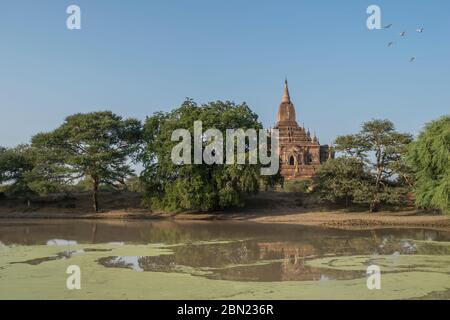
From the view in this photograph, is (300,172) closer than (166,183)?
No

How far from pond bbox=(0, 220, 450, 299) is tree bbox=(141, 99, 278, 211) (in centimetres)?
727

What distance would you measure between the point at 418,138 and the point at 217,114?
1314 centimetres

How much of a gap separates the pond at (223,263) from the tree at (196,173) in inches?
286

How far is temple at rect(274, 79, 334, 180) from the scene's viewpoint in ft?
198

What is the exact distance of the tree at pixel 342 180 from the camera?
112ft

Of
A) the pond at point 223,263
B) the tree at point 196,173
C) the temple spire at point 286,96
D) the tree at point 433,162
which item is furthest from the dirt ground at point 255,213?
the temple spire at point 286,96

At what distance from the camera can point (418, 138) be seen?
28.5 m

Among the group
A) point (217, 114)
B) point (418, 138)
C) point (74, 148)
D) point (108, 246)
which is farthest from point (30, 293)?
point (74, 148)

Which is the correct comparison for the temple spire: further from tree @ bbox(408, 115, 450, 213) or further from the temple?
tree @ bbox(408, 115, 450, 213)

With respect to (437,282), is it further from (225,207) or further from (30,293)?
(225,207)

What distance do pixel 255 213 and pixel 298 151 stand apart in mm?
28901

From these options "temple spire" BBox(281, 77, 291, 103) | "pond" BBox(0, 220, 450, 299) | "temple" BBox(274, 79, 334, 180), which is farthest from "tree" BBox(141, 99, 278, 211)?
"temple spire" BBox(281, 77, 291, 103)

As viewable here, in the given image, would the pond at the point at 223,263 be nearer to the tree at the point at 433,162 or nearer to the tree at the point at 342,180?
the tree at the point at 433,162

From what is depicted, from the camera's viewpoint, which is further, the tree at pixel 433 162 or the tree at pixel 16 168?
the tree at pixel 16 168
